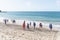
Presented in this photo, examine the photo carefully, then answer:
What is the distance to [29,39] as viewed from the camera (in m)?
7.43

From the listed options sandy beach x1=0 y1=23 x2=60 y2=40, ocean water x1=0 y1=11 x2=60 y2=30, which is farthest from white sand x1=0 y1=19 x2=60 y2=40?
ocean water x1=0 y1=11 x2=60 y2=30

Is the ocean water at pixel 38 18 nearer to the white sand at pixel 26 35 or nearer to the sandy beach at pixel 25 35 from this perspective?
the white sand at pixel 26 35

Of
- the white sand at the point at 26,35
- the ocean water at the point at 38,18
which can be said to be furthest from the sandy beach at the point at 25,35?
the ocean water at the point at 38,18

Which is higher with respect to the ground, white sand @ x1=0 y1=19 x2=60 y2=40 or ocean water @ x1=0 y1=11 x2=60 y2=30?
white sand @ x1=0 y1=19 x2=60 y2=40

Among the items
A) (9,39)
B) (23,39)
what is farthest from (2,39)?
(23,39)

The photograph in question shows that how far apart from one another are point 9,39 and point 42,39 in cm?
181

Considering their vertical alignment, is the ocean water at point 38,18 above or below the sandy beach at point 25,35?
below

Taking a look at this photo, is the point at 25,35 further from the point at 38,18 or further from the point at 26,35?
the point at 38,18

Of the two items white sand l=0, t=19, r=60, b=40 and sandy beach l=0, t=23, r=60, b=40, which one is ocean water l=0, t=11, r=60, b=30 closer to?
white sand l=0, t=19, r=60, b=40

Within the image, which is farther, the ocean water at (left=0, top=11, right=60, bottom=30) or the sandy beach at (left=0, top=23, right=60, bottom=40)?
the ocean water at (left=0, top=11, right=60, bottom=30)

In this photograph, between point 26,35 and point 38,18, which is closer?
point 26,35

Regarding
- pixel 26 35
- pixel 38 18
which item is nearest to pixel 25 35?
pixel 26 35

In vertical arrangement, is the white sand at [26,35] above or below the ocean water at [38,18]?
above

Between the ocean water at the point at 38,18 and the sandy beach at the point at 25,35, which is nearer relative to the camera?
the sandy beach at the point at 25,35
